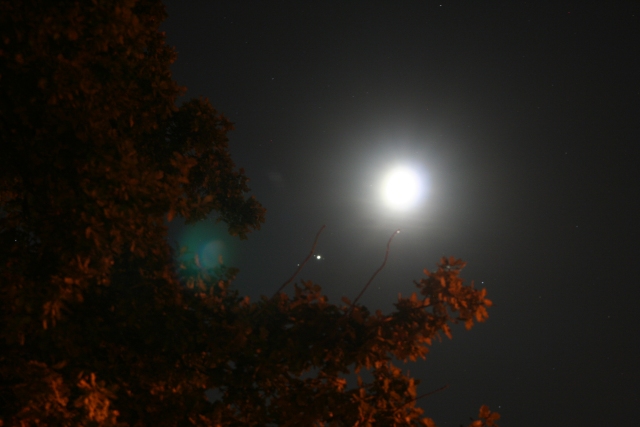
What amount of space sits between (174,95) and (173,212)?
296 centimetres

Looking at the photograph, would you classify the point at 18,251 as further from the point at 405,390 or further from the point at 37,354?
the point at 405,390

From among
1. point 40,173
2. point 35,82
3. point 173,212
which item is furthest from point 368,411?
point 35,82

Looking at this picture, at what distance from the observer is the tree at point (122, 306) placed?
4047mm

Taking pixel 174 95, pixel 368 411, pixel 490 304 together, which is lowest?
pixel 368 411

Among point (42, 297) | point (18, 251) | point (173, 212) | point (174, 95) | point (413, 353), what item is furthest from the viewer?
point (174, 95)

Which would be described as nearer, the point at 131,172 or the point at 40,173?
the point at 131,172

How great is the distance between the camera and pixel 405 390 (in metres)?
4.83

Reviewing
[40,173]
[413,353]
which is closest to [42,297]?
[40,173]

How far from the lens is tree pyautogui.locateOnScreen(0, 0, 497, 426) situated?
405cm

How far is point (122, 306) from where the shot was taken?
4.80 m

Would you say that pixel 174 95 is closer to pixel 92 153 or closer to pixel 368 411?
pixel 92 153

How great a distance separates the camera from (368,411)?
177 inches

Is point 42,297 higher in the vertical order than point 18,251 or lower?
lower

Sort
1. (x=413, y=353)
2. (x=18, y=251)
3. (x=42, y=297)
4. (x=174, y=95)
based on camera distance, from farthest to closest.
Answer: (x=174, y=95)
(x=18, y=251)
(x=413, y=353)
(x=42, y=297)
